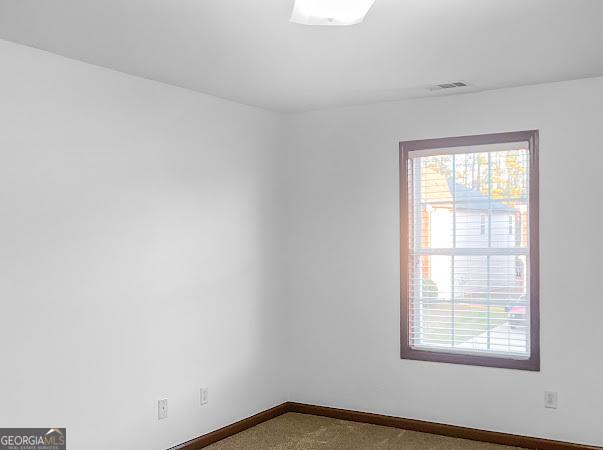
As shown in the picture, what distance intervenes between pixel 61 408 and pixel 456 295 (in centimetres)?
286

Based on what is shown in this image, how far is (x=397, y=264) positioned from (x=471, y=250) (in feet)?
1.96

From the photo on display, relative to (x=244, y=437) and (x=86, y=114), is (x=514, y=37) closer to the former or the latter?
(x=86, y=114)

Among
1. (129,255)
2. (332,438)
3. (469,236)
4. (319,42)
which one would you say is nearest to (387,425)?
(332,438)

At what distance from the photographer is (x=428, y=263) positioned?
17.1ft

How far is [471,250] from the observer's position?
5.00 m

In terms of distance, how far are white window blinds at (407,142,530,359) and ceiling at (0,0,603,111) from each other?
598mm

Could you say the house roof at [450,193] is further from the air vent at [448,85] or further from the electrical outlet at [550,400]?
the electrical outlet at [550,400]

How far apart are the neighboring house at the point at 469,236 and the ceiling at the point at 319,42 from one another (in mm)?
787

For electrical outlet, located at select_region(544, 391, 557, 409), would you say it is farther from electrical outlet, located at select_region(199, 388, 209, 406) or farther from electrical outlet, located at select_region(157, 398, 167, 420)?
electrical outlet, located at select_region(157, 398, 167, 420)

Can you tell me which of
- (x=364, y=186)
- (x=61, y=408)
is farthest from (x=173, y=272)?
(x=364, y=186)

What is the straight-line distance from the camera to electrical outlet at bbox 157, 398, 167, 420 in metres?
4.48

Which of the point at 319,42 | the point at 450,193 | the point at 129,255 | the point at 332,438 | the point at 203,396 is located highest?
the point at 319,42

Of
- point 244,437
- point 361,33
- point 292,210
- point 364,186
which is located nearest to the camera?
point 361,33

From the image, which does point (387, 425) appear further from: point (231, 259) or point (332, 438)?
point (231, 259)
